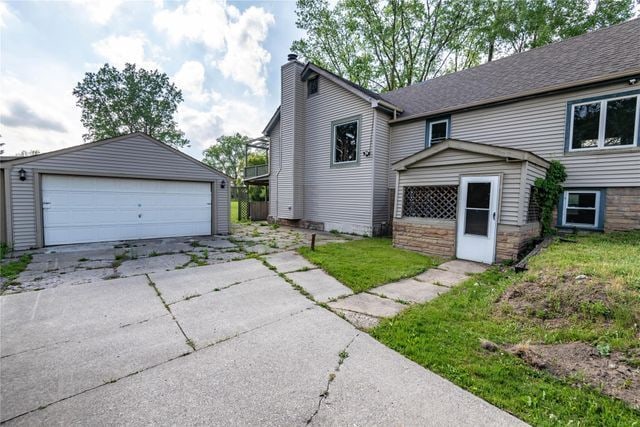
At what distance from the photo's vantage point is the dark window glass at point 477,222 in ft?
21.4

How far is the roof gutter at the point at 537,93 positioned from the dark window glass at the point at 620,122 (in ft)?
1.81

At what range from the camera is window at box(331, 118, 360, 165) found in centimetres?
1107

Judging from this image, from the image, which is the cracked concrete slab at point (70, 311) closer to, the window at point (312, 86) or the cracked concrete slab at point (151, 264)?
the cracked concrete slab at point (151, 264)

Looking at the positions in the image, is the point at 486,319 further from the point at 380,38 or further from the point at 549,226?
the point at 380,38

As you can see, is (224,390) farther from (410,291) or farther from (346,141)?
(346,141)

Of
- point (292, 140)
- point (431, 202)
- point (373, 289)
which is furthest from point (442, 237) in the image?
point (292, 140)

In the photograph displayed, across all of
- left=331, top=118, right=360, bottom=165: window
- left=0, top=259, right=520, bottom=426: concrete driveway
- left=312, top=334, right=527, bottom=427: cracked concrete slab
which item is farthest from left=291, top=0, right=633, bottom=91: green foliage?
left=312, top=334, right=527, bottom=427: cracked concrete slab

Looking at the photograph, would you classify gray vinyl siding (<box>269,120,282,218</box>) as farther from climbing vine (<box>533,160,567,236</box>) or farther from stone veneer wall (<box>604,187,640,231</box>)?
stone veneer wall (<box>604,187,640,231</box>)

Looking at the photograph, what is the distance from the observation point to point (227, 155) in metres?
56.2

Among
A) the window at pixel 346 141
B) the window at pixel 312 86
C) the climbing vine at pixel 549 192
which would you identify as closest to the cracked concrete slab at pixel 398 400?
the climbing vine at pixel 549 192

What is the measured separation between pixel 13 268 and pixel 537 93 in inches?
524

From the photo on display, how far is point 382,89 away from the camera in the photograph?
22031mm

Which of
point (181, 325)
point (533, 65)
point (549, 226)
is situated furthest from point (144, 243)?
point (533, 65)

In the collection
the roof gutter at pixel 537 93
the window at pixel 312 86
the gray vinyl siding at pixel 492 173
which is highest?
the window at pixel 312 86
